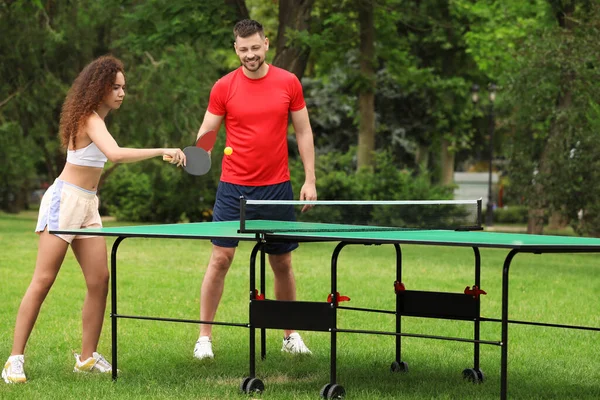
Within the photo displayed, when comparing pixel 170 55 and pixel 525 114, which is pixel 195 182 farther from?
pixel 525 114

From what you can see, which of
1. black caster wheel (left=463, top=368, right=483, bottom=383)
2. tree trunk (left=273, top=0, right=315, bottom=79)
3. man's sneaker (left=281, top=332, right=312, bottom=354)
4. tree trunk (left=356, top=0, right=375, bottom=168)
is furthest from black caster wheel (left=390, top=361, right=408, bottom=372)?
tree trunk (left=356, top=0, right=375, bottom=168)

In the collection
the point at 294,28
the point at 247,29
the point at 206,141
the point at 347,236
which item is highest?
the point at 294,28

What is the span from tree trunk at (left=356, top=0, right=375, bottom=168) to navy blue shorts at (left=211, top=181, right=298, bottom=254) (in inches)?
667

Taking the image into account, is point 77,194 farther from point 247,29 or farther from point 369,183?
point 369,183

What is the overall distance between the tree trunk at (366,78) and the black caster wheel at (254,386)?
61.0 ft

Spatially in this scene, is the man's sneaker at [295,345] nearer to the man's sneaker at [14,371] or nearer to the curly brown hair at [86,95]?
the man's sneaker at [14,371]

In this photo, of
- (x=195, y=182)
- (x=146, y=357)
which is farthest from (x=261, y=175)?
(x=195, y=182)

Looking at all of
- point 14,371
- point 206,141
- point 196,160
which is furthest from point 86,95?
point 14,371

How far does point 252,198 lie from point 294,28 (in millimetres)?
14798

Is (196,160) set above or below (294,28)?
below

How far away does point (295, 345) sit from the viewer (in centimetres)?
796

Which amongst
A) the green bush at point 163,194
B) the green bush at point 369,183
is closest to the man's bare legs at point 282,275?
the green bush at point 369,183

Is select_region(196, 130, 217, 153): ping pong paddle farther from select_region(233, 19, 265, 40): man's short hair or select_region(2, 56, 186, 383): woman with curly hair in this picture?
select_region(233, 19, 265, 40): man's short hair

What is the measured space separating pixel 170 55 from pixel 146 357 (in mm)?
25937
